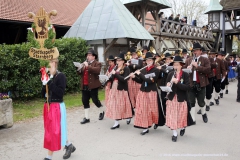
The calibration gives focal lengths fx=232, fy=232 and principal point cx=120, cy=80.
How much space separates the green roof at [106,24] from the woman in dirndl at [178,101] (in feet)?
19.0

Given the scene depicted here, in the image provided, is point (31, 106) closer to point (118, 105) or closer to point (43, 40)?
point (118, 105)

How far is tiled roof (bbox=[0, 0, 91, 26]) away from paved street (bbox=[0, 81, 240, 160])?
7.24 metres

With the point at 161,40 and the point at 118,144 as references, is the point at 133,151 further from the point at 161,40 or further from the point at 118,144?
the point at 161,40

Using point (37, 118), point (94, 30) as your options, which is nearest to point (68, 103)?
point (37, 118)

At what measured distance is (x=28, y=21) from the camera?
11883 mm

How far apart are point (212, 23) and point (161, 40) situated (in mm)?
13107

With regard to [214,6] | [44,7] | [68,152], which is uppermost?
[214,6]

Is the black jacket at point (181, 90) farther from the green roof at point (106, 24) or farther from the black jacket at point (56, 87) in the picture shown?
the green roof at point (106, 24)

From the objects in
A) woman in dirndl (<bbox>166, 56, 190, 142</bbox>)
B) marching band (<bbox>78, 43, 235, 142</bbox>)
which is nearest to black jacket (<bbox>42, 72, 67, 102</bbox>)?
marching band (<bbox>78, 43, 235, 142</bbox>)

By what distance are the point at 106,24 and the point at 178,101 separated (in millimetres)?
7504

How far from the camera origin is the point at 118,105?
240 inches

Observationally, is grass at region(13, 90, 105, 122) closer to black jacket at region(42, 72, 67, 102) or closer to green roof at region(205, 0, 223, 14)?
black jacket at region(42, 72, 67, 102)

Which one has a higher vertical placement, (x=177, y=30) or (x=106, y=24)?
(x=177, y=30)

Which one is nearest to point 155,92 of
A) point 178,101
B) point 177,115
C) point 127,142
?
point 178,101
